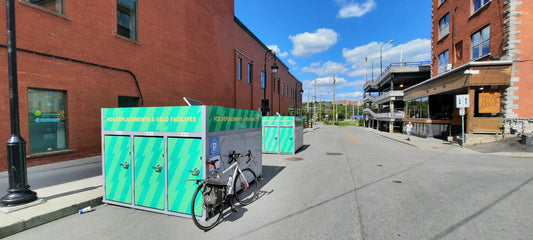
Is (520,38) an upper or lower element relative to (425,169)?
upper

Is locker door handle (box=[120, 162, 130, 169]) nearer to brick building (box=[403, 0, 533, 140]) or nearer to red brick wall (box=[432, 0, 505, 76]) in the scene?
brick building (box=[403, 0, 533, 140])

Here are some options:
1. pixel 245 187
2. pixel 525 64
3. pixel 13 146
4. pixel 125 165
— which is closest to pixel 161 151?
pixel 125 165

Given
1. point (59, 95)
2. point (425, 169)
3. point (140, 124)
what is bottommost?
point (425, 169)

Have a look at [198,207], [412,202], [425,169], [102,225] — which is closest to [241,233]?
[198,207]

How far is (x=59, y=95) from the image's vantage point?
25.2 ft

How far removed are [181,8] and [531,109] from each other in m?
21.8

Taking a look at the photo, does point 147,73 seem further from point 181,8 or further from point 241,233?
point 241,233

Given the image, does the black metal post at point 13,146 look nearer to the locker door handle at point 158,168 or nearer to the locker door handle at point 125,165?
the locker door handle at point 125,165

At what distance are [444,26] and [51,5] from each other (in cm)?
2966

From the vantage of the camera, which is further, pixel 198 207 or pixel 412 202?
pixel 412 202

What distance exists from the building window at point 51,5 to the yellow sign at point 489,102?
2222 cm

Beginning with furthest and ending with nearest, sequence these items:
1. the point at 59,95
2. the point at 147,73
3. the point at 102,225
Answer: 1. the point at 147,73
2. the point at 59,95
3. the point at 102,225

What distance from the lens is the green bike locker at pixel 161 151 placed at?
4391mm

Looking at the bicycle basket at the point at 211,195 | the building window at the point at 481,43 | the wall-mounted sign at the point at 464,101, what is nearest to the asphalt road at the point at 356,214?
the bicycle basket at the point at 211,195
